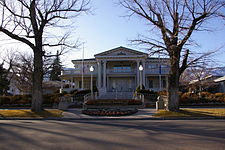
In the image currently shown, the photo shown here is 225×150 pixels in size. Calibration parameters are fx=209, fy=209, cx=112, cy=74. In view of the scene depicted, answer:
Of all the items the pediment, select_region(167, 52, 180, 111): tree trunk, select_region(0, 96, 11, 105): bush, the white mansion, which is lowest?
select_region(0, 96, 11, 105): bush

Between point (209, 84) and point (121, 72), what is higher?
point (121, 72)

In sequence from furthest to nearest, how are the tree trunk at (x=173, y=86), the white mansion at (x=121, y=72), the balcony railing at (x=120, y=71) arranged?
the balcony railing at (x=120, y=71) → the white mansion at (x=121, y=72) → the tree trunk at (x=173, y=86)

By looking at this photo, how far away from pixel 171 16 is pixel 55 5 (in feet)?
32.9

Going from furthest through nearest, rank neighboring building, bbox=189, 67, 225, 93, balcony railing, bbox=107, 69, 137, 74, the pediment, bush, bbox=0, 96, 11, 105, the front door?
the front door < the pediment < balcony railing, bbox=107, 69, 137, 74 < neighboring building, bbox=189, 67, 225, 93 < bush, bbox=0, 96, 11, 105

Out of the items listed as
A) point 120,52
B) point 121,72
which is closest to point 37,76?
point 121,72

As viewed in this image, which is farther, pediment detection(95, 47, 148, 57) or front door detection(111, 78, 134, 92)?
front door detection(111, 78, 134, 92)

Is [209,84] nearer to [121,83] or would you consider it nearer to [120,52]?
[121,83]

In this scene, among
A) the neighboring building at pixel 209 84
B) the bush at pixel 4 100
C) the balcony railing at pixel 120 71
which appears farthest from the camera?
the balcony railing at pixel 120 71

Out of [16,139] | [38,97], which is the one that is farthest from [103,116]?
[16,139]

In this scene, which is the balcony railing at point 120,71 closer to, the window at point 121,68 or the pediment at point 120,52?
the window at point 121,68

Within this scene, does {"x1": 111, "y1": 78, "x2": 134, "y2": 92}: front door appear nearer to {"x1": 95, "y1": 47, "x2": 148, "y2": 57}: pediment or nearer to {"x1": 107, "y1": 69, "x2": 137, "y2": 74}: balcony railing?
{"x1": 107, "y1": 69, "x2": 137, "y2": 74}: balcony railing

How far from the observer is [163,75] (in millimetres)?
40312

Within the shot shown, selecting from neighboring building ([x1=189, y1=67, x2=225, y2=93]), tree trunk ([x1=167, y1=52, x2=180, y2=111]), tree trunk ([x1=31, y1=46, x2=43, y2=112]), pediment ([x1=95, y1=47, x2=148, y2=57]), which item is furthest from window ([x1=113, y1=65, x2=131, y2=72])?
tree trunk ([x1=167, y1=52, x2=180, y2=111])

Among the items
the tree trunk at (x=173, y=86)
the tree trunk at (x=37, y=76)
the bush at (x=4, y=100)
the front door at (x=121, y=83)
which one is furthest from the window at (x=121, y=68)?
the tree trunk at (x=173, y=86)
